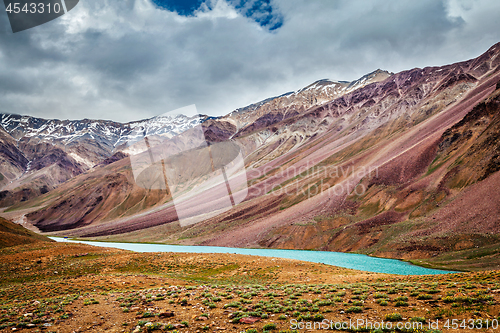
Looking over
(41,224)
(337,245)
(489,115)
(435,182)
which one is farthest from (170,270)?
(41,224)

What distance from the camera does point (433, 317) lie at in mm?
9797

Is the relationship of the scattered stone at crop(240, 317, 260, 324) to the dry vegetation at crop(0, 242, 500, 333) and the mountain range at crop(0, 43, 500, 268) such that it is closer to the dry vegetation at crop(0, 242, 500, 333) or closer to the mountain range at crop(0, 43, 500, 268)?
the dry vegetation at crop(0, 242, 500, 333)

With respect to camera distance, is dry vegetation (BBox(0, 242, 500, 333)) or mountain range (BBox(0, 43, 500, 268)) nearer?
dry vegetation (BBox(0, 242, 500, 333))

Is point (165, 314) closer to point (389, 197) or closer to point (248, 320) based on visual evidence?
point (248, 320)

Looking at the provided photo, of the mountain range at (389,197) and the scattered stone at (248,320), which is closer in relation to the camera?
the scattered stone at (248,320)

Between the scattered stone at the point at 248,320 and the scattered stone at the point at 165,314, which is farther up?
the scattered stone at the point at 165,314

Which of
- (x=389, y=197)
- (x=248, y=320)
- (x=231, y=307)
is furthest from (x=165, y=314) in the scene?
(x=389, y=197)

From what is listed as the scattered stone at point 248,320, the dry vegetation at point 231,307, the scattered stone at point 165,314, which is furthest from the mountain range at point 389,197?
the scattered stone at point 165,314

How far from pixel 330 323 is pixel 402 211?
5419 centimetres

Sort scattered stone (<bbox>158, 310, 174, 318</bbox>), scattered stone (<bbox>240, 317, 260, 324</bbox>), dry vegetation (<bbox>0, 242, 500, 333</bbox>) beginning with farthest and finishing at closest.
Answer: scattered stone (<bbox>158, 310, 174, 318</bbox>) → scattered stone (<bbox>240, 317, 260, 324</bbox>) → dry vegetation (<bbox>0, 242, 500, 333</bbox>)

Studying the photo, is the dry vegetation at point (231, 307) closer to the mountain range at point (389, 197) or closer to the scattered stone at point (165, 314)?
the scattered stone at point (165, 314)

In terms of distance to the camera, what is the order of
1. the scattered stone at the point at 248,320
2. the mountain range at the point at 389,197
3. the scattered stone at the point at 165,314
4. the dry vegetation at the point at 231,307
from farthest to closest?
the mountain range at the point at 389,197 < the scattered stone at the point at 165,314 < the scattered stone at the point at 248,320 < the dry vegetation at the point at 231,307

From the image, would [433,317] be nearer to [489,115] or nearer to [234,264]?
[234,264]

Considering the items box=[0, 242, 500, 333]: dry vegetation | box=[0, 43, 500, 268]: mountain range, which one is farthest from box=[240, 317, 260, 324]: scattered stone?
box=[0, 43, 500, 268]: mountain range
